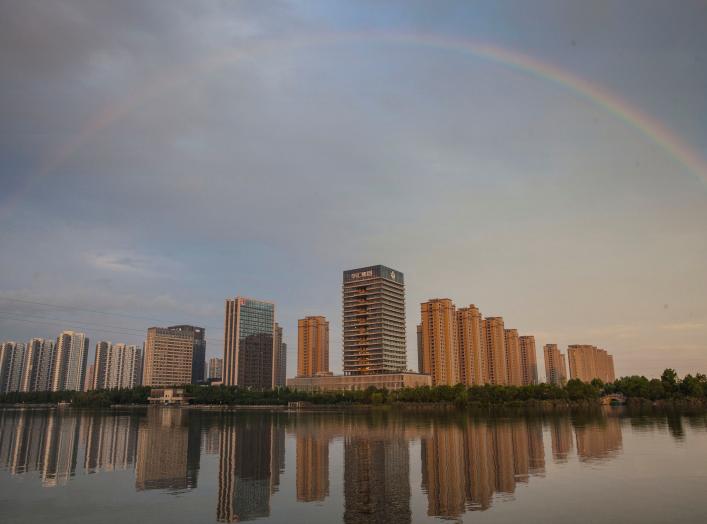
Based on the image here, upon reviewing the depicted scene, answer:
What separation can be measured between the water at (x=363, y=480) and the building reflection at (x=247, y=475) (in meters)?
0.12

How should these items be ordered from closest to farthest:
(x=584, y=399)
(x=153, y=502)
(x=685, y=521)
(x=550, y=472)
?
(x=685, y=521) → (x=153, y=502) → (x=550, y=472) → (x=584, y=399)

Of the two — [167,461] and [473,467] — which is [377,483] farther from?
[167,461]

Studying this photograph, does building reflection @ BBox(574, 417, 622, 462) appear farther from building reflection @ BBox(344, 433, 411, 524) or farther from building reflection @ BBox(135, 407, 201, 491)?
building reflection @ BBox(135, 407, 201, 491)

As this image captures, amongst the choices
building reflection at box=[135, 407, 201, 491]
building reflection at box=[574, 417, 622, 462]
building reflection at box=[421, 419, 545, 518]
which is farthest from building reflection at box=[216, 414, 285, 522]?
building reflection at box=[574, 417, 622, 462]

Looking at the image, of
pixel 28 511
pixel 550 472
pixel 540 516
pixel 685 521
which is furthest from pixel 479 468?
pixel 28 511

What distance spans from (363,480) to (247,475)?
9.30m

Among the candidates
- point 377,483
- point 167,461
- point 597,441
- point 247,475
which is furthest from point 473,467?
point 167,461

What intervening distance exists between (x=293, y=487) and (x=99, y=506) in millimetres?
11526

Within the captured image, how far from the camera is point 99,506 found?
3111 centimetres

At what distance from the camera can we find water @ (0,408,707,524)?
2870 cm

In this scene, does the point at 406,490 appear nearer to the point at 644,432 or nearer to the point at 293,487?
the point at 293,487

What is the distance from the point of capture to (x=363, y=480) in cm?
3762

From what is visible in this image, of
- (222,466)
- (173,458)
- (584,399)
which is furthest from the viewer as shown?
(584,399)

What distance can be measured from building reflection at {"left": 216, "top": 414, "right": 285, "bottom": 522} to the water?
119mm
